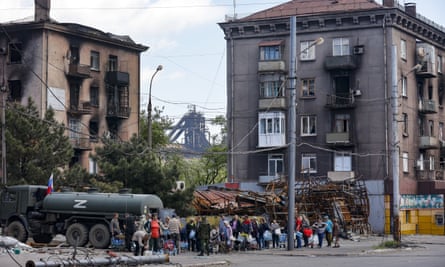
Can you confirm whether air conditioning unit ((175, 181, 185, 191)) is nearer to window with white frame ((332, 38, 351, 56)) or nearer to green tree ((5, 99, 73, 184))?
green tree ((5, 99, 73, 184))

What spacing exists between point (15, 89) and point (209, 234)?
3367 centimetres

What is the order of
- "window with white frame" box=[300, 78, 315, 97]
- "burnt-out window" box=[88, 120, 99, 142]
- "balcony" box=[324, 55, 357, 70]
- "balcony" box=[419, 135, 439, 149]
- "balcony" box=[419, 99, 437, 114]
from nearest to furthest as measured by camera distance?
"balcony" box=[324, 55, 357, 70], "window with white frame" box=[300, 78, 315, 97], "burnt-out window" box=[88, 120, 99, 142], "balcony" box=[419, 135, 439, 149], "balcony" box=[419, 99, 437, 114]

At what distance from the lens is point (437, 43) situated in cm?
7388

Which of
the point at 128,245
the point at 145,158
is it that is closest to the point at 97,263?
the point at 128,245

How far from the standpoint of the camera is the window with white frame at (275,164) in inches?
2667

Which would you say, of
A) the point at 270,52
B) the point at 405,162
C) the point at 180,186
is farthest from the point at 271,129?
the point at 180,186

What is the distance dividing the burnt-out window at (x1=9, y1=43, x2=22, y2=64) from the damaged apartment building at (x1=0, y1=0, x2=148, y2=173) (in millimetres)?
75

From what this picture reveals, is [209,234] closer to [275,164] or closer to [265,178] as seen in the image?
[265,178]

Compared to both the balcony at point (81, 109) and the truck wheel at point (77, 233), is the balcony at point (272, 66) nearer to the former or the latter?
the balcony at point (81, 109)

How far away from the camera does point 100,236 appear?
37.7 meters

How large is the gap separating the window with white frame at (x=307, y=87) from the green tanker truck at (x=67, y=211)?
3036 cm

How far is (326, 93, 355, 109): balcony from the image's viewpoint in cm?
6569

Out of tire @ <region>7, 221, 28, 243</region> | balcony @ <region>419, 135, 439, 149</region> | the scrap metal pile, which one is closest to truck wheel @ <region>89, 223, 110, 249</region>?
tire @ <region>7, 221, 28, 243</region>

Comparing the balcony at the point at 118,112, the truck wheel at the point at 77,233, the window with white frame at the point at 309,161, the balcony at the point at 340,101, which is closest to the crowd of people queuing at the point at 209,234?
the truck wheel at the point at 77,233
